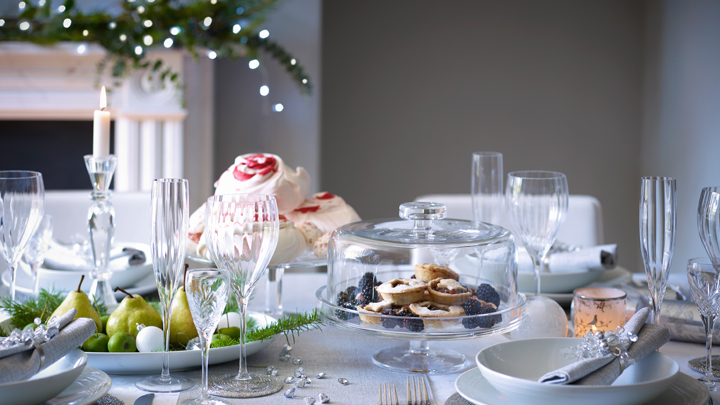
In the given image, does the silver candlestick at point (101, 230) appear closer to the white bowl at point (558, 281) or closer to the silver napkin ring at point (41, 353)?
the silver napkin ring at point (41, 353)

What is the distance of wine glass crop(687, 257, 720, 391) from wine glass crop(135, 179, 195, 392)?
653 mm

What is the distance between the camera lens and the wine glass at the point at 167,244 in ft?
2.60

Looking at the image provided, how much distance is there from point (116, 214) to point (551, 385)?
4.83 feet

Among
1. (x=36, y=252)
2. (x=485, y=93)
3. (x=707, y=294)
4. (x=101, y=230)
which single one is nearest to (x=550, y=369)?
(x=707, y=294)

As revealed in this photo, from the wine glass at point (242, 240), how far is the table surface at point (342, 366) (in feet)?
0.12

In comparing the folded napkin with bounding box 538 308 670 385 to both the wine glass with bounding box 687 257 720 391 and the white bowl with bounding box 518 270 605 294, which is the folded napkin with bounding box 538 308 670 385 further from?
the white bowl with bounding box 518 270 605 294

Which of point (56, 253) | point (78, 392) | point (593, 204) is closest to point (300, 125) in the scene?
point (593, 204)

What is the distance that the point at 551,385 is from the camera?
0.64 meters

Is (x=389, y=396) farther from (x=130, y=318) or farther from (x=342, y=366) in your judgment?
(x=130, y=318)

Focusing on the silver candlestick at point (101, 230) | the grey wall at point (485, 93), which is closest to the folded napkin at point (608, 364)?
the silver candlestick at point (101, 230)

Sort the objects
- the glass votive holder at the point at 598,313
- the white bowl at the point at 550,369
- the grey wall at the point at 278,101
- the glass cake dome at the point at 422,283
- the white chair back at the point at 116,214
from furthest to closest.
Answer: the grey wall at the point at 278,101 < the white chair back at the point at 116,214 < the glass votive holder at the point at 598,313 < the glass cake dome at the point at 422,283 < the white bowl at the point at 550,369

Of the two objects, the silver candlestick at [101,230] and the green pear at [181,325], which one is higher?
the silver candlestick at [101,230]

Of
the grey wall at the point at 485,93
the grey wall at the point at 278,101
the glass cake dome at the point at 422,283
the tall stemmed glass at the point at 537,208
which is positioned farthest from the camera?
the grey wall at the point at 485,93

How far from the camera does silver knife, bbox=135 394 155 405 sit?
29.0 inches
